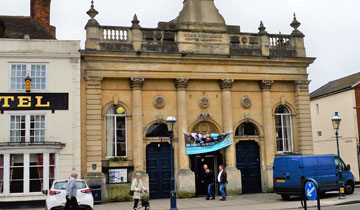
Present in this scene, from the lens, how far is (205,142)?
82.5ft

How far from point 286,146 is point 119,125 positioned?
34.3 feet

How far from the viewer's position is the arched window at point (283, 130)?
1063 inches

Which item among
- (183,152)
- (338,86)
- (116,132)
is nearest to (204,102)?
(183,152)

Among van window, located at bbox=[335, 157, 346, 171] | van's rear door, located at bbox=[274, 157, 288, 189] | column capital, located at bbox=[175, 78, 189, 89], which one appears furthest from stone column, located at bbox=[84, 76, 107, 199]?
Answer: van window, located at bbox=[335, 157, 346, 171]

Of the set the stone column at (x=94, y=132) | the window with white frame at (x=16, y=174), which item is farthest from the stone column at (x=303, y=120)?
the window with white frame at (x=16, y=174)

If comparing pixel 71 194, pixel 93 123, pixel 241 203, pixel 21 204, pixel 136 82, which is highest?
pixel 136 82

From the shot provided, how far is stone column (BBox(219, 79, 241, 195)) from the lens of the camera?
24.8 meters

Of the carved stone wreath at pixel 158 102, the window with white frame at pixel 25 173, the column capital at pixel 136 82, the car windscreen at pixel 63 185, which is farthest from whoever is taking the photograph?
the carved stone wreath at pixel 158 102

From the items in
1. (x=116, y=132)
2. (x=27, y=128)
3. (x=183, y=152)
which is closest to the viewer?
(x=27, y=128)

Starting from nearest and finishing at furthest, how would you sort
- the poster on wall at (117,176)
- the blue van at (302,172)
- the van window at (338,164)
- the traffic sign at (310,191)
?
1. the traffic sign at (310,191)
2. the blue van at (302,172)
3. the van window at (338,164)
4. the poster on wall at (117,176)

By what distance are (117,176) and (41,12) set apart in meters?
12.8

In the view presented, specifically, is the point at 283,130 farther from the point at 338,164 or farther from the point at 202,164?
the point at 202,164

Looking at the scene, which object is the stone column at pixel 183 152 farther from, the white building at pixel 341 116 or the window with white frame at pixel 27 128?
the white building at pixel 341 116

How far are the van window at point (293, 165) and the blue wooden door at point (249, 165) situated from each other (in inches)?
198
